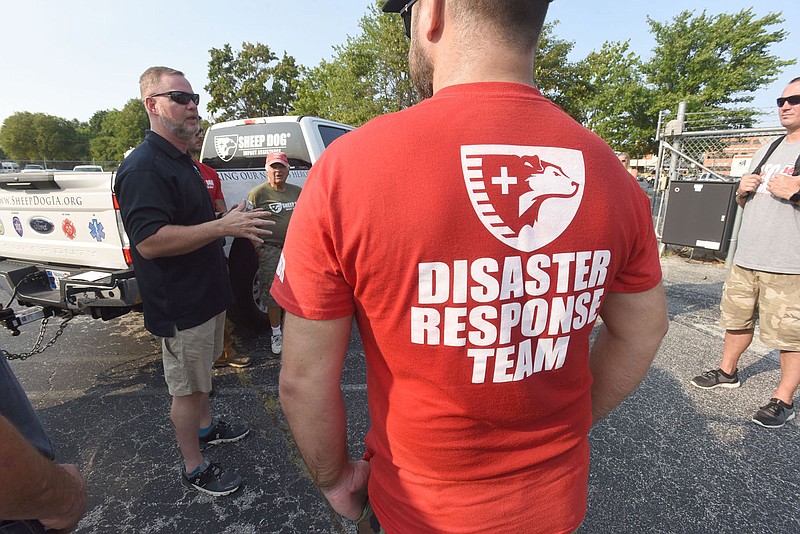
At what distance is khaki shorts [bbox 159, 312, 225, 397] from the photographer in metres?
2.27

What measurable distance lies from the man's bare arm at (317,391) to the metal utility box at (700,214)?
24.8ft

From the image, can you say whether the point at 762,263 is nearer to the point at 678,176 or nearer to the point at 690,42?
the point at 678,176

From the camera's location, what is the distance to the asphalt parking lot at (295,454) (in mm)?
2203

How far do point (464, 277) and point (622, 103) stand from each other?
81.1 ft

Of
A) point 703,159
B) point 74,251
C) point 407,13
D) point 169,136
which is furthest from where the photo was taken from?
point 703,159

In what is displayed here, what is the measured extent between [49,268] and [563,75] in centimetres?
2568

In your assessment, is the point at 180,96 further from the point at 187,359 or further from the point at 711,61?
the point at 711,61

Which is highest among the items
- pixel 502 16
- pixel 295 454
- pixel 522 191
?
pixel 502 16

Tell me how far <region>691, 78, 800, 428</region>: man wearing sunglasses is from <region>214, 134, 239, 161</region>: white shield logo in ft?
16.7

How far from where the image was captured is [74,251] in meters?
3.41

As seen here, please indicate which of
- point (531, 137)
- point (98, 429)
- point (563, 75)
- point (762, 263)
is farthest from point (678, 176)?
point (563, 75)

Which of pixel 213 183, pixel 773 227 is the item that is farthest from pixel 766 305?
pixel 213 183

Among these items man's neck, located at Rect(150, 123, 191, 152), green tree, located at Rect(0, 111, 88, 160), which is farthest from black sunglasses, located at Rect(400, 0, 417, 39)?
green tree, located at Rect(0, 111, 88, 160)

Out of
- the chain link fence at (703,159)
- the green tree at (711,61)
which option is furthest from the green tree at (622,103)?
the chain link fence at (703,159)
